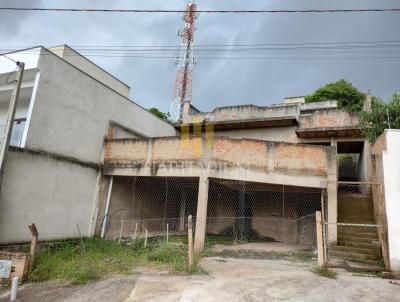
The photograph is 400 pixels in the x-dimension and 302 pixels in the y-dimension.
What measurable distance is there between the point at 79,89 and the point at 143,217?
5.98m

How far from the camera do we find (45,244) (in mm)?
9992

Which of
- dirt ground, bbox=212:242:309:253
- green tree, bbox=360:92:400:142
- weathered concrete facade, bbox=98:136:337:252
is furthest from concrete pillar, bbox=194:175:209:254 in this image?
green tree, bbox=360:92:400:142

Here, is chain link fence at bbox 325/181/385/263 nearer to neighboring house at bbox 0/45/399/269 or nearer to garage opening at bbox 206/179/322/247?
neighboring house at bbox 0/45/399/269

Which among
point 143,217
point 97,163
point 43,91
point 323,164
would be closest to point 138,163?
point 97,163

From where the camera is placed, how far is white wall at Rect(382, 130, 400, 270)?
7512mm

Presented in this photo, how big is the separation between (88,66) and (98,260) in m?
9.68

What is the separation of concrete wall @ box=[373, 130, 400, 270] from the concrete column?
2.17 m

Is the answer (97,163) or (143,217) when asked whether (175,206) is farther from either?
(97,163)

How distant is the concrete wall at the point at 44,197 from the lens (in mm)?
9156

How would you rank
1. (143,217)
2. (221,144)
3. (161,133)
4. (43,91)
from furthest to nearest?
(161,133)
(143,217)
(221,144)
(43,91)

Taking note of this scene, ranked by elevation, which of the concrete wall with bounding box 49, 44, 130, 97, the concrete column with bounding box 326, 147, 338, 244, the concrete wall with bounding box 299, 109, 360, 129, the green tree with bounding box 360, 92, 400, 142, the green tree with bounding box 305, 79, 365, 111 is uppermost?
the green tree with bounding box 305, 79, 365, 111

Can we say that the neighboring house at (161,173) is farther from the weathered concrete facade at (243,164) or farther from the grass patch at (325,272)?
the grass patch at (325,272)

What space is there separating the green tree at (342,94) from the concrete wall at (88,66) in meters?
16.5

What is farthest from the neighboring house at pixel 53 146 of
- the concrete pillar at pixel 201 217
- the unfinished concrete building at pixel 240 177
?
the concrete pillar at pixel 201 217
